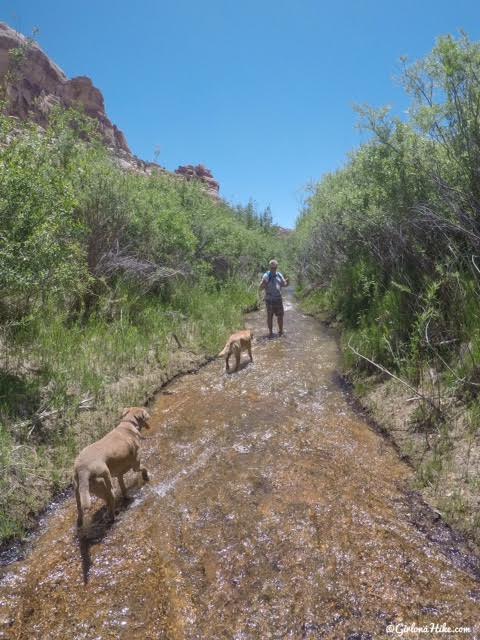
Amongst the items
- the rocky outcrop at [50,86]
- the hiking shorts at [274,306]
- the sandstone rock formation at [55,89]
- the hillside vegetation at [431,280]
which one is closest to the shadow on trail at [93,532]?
the hillside vegetation at [431,280]

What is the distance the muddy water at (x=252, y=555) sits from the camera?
3.19m

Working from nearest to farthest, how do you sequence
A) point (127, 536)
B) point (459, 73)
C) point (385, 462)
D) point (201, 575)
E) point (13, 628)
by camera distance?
point (13, 628), point (201, 575), point (127, 536), point (385, 462), point (459, 73)

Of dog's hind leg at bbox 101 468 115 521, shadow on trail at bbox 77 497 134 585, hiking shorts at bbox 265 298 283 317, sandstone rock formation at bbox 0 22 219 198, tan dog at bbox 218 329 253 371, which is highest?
sandstone rock formation at bbox 0 22 219 198

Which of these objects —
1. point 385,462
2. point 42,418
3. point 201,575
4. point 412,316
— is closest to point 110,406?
point 42,418

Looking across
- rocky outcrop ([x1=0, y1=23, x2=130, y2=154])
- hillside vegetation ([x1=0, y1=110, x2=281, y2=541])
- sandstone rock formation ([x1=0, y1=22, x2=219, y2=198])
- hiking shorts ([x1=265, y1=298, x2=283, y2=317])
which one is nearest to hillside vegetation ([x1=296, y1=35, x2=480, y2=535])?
hiking shorts ([x1=265, y1=298, x2=283, y2=317])

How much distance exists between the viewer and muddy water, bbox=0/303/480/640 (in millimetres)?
A: 3189

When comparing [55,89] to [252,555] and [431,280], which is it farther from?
[252,555]

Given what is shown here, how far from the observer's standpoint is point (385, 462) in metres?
5.38

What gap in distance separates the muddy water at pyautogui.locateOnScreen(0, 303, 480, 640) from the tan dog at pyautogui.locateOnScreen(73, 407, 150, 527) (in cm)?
34

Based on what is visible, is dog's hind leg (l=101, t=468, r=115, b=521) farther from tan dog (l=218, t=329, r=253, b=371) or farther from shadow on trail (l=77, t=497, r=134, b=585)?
tan dog (l=218, t=329, r=253, b=371)

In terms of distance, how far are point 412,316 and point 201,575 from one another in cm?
579

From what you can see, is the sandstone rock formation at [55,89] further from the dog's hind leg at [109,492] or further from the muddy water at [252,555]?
the dog's hind leg at [109,492]

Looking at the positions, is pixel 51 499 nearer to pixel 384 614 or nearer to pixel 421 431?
pixel 384 614

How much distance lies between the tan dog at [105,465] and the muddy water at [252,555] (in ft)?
1.12
